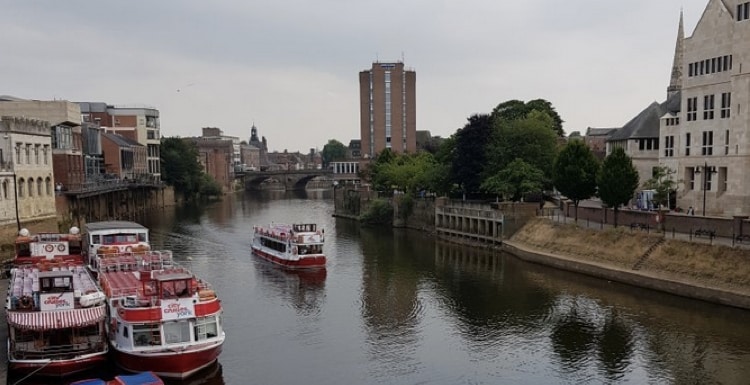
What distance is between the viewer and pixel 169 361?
95.3 ft

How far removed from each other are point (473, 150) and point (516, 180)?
31.9 feet

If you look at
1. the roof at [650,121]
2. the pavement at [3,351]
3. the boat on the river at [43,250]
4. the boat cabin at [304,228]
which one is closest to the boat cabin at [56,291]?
the pavement at [3,351]

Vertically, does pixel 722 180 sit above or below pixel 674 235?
above

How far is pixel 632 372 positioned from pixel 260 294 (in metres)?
28.0

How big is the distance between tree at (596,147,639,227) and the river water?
8.98m

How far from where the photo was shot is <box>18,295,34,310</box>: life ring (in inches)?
1173

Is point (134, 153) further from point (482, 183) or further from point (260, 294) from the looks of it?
point (260, 294)

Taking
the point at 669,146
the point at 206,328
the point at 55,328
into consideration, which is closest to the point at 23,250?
the point at 55,328

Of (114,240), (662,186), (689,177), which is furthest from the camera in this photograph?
(689,177)

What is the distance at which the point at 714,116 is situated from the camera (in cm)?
5491

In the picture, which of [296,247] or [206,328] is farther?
[296,247]

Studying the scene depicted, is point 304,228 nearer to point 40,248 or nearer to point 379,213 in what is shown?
point 40,248

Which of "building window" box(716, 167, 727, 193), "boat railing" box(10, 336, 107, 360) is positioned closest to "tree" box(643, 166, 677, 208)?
"building window" box(716, 167, 727, 193)

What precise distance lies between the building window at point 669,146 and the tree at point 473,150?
22.0 m
